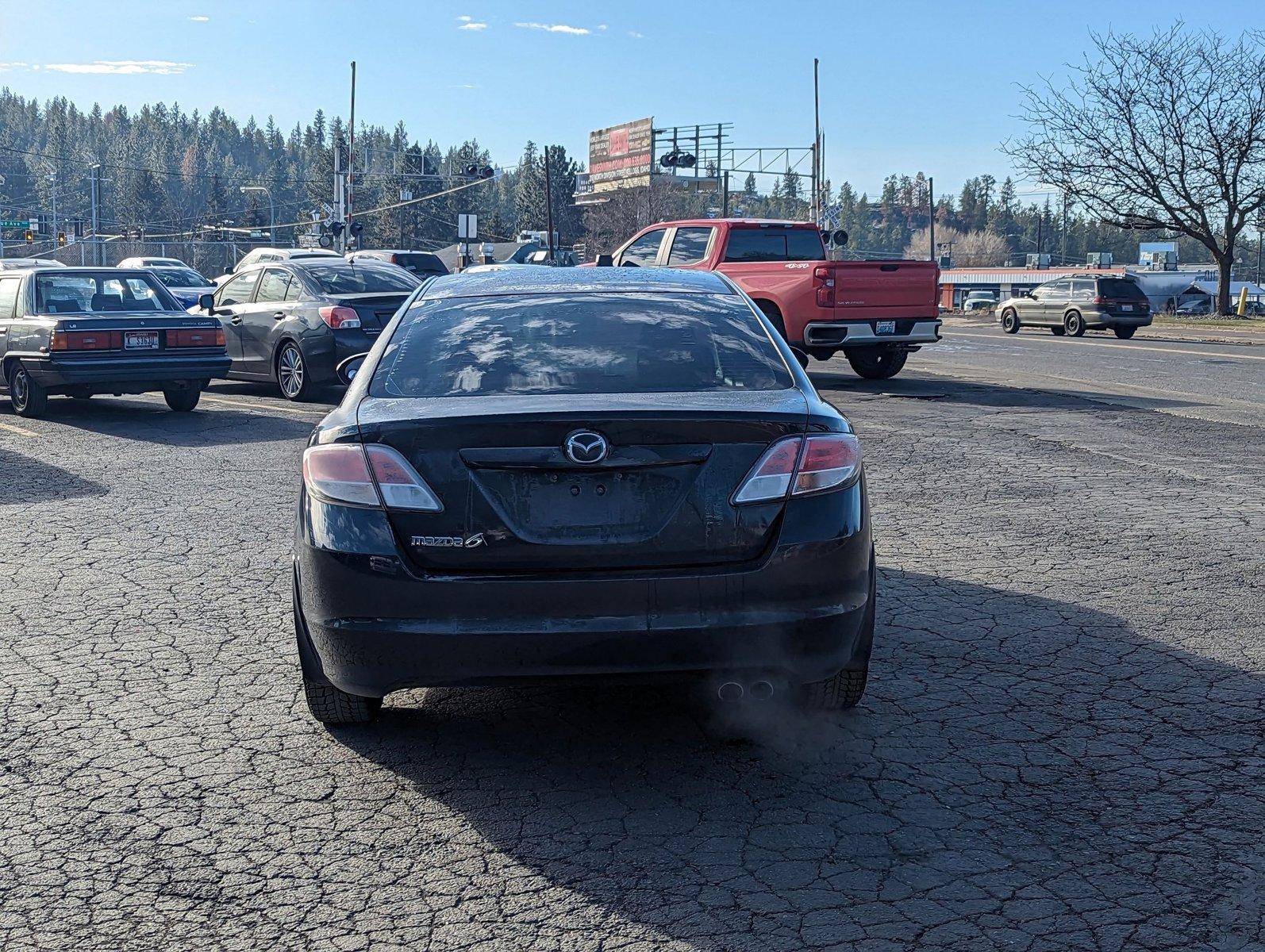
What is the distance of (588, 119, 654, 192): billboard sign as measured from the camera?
115 m

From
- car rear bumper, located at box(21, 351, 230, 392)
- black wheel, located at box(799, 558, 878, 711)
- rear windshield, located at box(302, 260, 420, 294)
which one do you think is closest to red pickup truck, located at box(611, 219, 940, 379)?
rear windshield, located at box(302, 260, 420, 294)

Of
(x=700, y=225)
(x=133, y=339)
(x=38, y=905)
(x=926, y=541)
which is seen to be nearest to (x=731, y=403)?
(x=38, y=905)

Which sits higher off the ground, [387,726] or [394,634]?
[394,634]

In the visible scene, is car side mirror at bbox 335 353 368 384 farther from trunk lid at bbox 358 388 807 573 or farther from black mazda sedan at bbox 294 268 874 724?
trunk lid at bbox 358 388 807 573

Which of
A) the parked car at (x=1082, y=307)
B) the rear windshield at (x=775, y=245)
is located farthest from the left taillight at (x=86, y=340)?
the parked car at (x=1082, y=307)

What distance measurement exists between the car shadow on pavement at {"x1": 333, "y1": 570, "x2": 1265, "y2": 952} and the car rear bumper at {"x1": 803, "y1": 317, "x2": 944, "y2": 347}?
11.3 metres

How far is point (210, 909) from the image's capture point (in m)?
3.36

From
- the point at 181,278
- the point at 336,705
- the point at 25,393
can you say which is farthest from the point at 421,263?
the point at 336,705

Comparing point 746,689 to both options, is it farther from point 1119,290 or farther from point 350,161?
point 350,161

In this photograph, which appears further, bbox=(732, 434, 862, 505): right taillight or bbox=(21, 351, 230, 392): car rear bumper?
bbox=(21, 351, 230, 392): car rear bumper

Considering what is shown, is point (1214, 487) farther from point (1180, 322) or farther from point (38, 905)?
point (1180, 322)

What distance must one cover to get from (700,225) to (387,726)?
14.5 m

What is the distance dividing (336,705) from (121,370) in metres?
10.4

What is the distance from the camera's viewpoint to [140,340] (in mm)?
14109
